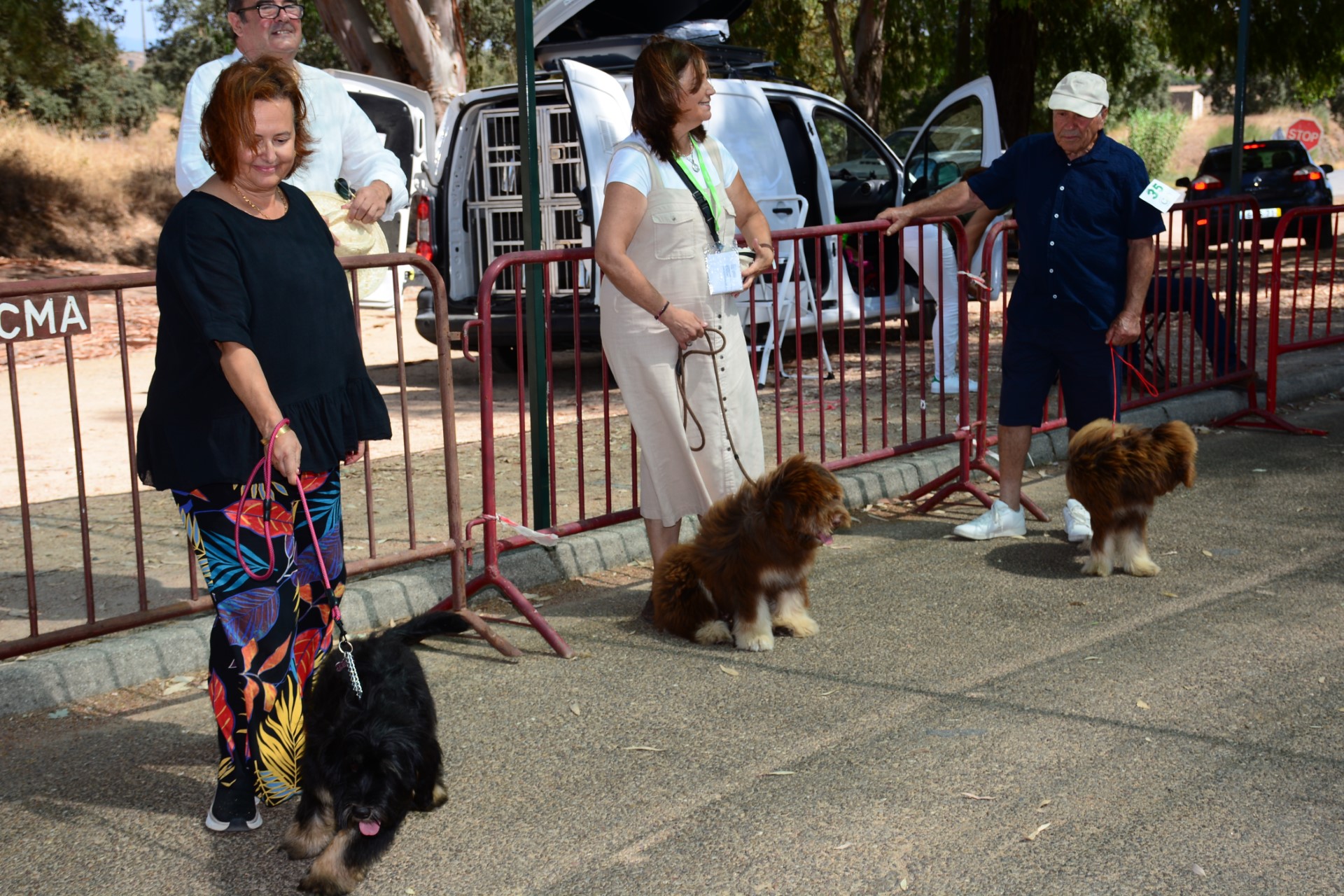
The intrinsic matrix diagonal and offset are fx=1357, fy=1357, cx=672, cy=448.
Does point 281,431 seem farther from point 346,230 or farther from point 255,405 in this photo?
point 346,230

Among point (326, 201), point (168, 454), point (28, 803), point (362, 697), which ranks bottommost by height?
point (28, 803)

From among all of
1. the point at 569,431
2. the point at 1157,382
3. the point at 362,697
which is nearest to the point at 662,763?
the point at 362,697

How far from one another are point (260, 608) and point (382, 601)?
1942 millimetres

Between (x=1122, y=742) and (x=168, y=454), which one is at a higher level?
(x=168, y=454)

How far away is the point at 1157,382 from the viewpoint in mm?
9094

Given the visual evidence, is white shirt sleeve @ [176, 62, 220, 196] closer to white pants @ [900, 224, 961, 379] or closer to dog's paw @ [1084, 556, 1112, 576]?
dog's paw @ [1084, 556, 1112, 576]

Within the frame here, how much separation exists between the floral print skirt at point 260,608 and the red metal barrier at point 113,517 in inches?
31.9

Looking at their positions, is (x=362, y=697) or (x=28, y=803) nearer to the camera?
(x=362, y=697)

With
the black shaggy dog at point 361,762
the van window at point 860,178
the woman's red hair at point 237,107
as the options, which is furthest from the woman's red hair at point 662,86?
the van window at point 860,178

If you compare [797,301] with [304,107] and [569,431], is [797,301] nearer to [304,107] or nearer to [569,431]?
[569,431]

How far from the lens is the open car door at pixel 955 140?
1086cm

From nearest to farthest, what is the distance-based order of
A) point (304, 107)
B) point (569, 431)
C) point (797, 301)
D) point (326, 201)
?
point (304, 107) → point (326, 201) → point (797, 301) → point (569, 431)

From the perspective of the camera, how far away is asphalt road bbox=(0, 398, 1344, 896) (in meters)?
3.42

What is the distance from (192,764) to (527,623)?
1.52 m
